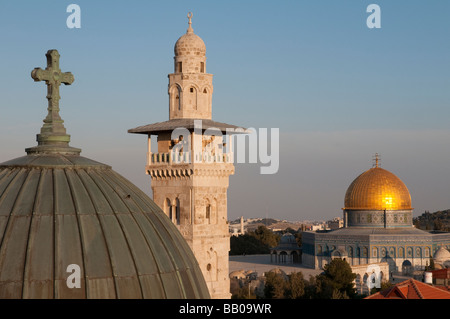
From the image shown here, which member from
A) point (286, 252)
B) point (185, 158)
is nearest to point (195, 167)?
point (185, 158)

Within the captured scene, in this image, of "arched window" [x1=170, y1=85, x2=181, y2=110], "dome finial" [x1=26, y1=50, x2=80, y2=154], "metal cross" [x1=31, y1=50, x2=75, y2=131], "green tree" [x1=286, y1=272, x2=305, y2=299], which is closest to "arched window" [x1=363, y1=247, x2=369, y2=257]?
"green tree" [x1=286, y1=272, x2=305, y2=299]

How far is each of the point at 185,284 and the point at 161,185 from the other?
23244 mm

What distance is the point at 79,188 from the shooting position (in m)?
7.86

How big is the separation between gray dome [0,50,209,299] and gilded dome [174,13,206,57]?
888 inches

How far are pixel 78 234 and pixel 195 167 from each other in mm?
22943

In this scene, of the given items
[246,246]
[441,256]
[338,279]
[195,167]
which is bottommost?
[246,246]

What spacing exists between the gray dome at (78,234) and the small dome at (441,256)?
184 feet

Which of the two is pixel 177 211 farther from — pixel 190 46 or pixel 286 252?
pixel 286 252

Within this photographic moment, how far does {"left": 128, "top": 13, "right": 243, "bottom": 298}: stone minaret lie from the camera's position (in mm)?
30375

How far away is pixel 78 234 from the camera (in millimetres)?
7438

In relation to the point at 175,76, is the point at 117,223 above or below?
below

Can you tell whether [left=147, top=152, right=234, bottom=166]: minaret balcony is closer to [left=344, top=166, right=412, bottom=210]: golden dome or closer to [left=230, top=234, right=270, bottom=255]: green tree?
[left=344, top=166, right=412, bottom=210]: golden dome
